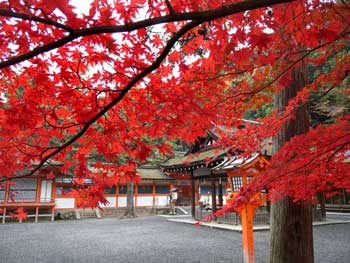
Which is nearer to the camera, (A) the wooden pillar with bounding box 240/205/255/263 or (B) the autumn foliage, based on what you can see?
(B) the autumn foliage

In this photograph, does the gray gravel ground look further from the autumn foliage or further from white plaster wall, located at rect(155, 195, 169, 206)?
white plaster wall, located at rect(155, 195, 169, 206)

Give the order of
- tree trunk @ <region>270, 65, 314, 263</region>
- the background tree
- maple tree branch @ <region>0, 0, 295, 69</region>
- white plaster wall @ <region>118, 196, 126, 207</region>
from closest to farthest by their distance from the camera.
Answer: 1. maple tree branch @ <region>0, 0, 295, 69</region>
2. the background tree
3. tree trunk @ <region>270, 65, 314, 263</region>
4. white plaster wall @ <region>118, 196, 126, 207</region>

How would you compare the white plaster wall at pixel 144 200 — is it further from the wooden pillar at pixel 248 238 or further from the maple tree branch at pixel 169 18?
the maple tree branch at pixel 169 18

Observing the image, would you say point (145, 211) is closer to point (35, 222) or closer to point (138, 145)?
point (35, 222)

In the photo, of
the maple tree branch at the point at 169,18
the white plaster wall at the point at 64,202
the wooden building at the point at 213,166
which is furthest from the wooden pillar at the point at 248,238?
the white plaster wall at the point at 64,202

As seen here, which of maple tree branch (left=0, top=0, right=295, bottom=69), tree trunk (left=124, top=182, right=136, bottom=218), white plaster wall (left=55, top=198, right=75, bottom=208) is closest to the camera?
maple tree branch (left=0, top=0, right=295, bottom=69)

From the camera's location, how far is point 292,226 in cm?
364

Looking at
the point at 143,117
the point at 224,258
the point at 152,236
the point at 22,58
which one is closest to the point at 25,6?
the point at 22,58

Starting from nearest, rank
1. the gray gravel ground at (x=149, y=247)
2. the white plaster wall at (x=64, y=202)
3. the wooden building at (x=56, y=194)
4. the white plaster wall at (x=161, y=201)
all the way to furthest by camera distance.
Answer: the gray gravel ground at (x=149, y=247) → the wooden building at (x=56, y=194) → the white plaster wall at (x=64, y=202) → the white plaster wall at (x=161, y=201)

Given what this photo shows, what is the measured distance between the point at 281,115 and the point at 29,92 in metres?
3.51

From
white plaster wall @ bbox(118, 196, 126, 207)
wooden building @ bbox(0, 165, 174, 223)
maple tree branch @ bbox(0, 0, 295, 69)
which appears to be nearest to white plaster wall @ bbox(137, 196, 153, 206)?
wooden building @ bbox(0, 165, 174, 223)

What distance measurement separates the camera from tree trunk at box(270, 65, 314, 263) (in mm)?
3551

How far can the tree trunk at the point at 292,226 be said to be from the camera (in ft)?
11.6

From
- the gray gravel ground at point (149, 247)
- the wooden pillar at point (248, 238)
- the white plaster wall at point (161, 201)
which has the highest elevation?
the wooden pillar at point (248, 238)
